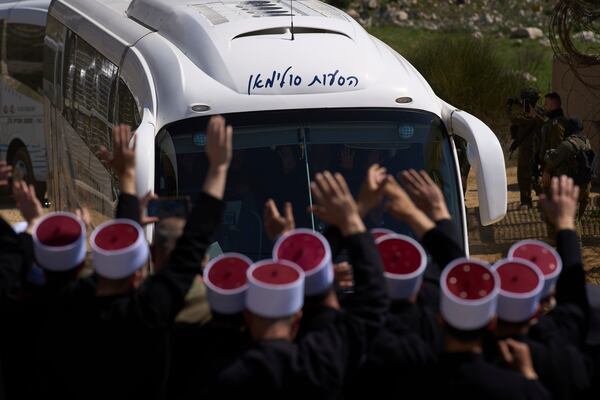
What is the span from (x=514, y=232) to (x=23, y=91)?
691 cm

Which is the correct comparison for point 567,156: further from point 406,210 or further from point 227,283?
point 227,283

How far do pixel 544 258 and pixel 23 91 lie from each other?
1279cm

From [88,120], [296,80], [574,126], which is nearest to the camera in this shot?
[296,80]

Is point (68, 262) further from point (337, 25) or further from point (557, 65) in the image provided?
point (557, 65)

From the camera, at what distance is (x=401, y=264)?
4359 millimetres

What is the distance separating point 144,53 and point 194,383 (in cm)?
441

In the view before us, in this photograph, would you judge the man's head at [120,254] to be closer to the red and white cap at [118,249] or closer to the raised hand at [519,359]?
the red and white cap at [118,249]

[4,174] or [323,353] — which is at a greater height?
[4,174]

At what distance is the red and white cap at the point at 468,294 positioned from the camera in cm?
390

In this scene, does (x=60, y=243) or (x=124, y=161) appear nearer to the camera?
(x=60, y=243)

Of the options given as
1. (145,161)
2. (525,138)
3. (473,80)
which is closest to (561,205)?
(145,161)

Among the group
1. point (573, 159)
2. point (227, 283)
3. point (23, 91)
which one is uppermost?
point (227, 283)

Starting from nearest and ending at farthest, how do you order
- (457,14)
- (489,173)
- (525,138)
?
1. (489,173)
2. (525,138)
3. (457,14)

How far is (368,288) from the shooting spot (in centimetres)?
409
